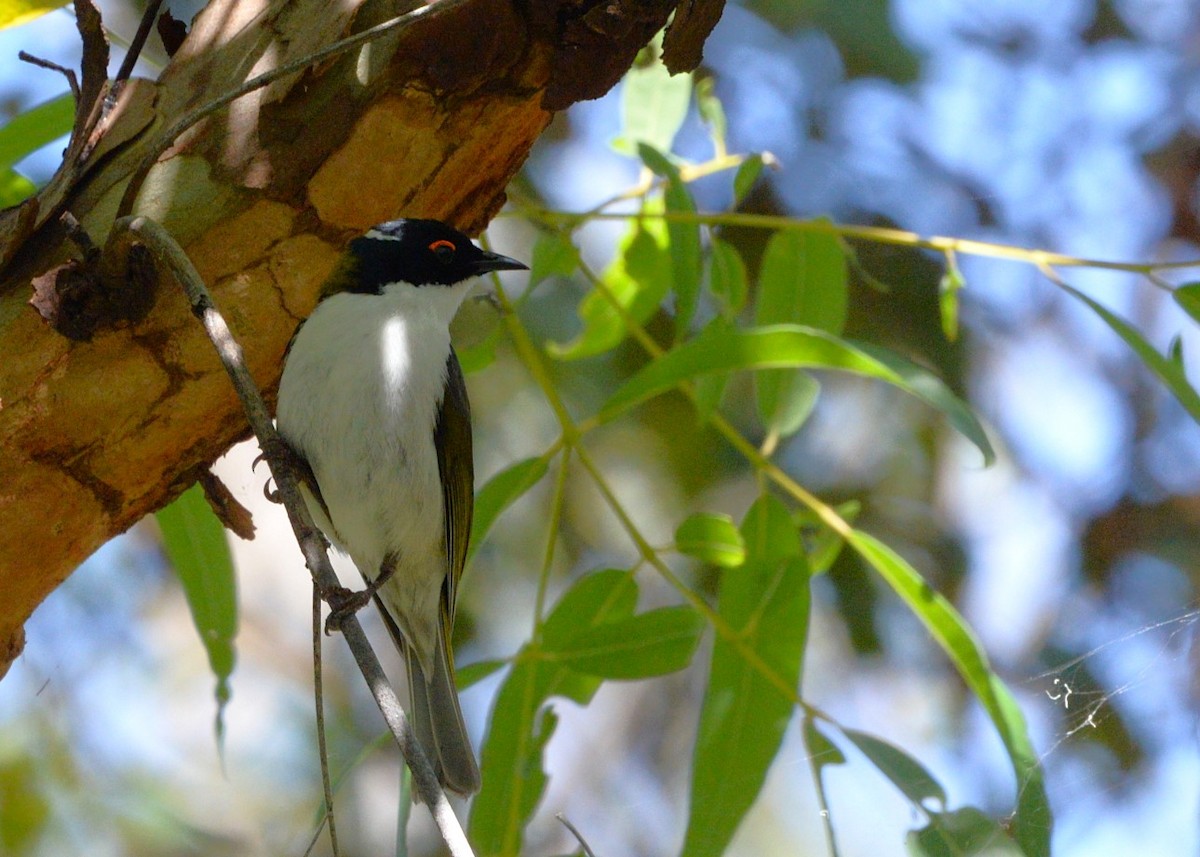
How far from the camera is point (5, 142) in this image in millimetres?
3422

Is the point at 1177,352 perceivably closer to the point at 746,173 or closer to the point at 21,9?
the point at 746,173

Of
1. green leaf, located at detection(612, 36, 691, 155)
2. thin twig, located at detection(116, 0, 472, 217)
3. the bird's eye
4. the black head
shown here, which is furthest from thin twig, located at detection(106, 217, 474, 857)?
green leaf, located at detection(612, 36, 691, 155)

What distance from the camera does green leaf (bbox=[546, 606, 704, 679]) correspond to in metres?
3.29

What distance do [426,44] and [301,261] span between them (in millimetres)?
507

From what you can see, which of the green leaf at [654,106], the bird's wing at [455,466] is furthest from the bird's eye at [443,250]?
the green leaf at [654,106]

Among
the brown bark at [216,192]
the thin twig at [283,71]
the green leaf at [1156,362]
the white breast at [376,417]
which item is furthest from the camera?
the white breast at [376,417]

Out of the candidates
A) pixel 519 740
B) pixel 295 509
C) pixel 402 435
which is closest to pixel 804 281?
pixel 402 435

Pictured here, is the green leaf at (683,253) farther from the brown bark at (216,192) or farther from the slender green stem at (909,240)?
the brown bark at (216,192)

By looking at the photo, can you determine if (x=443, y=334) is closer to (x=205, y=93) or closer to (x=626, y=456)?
(x=205, y=93)

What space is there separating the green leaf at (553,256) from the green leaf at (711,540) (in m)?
0.76

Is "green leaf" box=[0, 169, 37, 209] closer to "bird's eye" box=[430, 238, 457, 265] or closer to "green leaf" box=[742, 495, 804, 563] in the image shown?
"bird's eye" box=[430, 238, 457, 265]

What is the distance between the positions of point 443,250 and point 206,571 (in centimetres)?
111

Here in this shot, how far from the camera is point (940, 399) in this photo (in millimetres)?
3100

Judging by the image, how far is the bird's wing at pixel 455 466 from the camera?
3488mm
